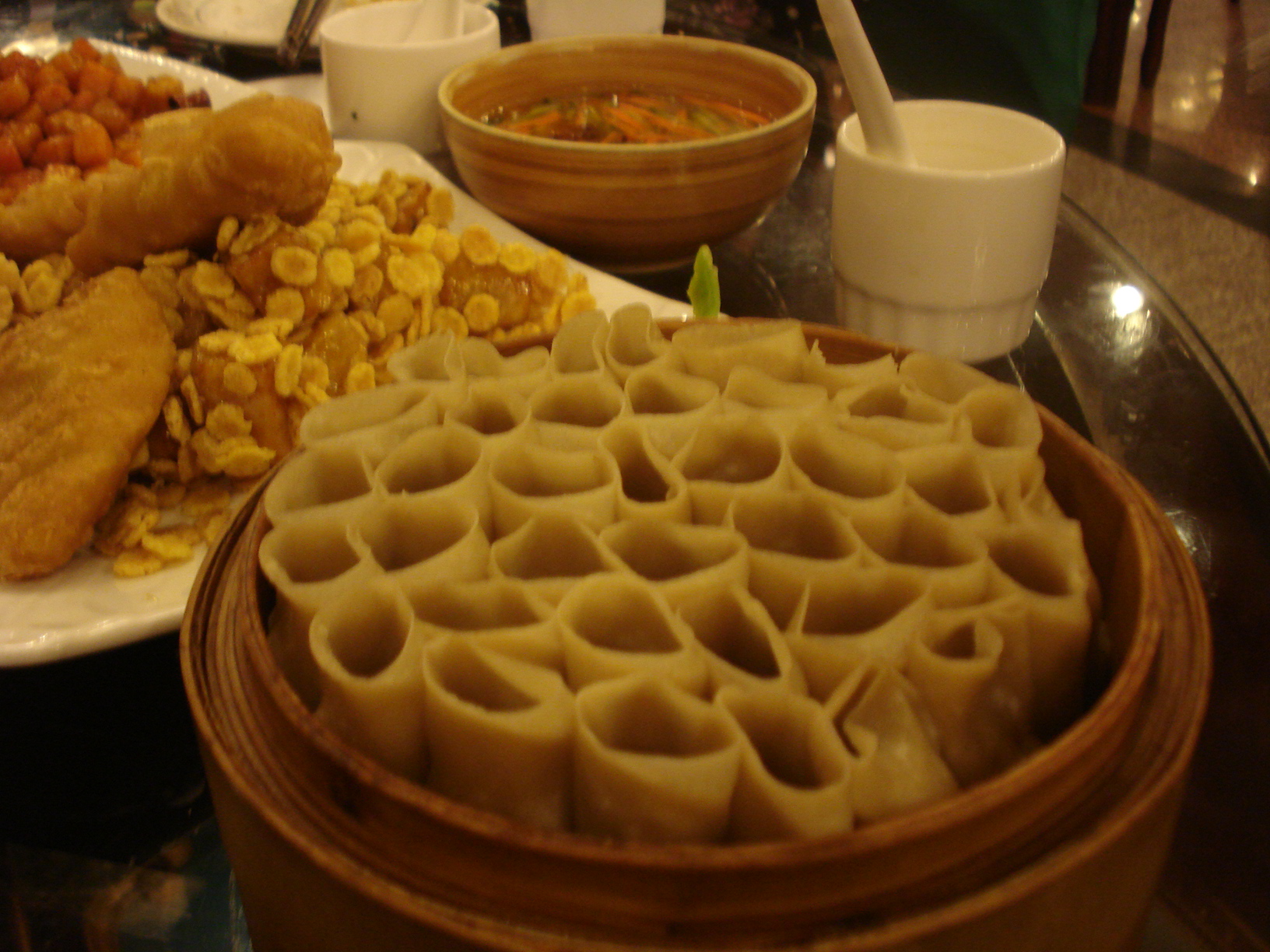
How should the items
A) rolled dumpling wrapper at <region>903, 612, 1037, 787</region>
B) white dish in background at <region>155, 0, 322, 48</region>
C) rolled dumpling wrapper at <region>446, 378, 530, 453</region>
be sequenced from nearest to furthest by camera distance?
rolled dumpling wrapper at <region>903, 612, 1037, 787</region> → rolled dumpling wrapper at <region>446, 378, 530, 453</region> → white dish in background at <region>155, 0, 322, 48</region>

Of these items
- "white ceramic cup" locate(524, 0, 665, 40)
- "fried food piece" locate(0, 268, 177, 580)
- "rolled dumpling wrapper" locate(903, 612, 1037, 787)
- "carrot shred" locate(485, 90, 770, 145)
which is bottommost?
"fried food piece" locate(0, 268, 177, 580)

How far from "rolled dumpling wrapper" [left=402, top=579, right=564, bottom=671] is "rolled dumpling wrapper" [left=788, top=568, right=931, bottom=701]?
14cm

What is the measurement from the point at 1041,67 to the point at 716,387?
86.1 inches

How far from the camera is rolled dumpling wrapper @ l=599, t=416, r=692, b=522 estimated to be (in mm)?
652

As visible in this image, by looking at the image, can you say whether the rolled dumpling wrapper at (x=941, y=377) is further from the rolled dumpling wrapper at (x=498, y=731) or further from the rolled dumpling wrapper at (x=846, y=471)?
the rolled dumpling wrapper at (x=498, y=731)

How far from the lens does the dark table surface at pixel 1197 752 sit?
787 millimetres

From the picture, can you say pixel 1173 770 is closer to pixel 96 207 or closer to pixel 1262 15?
pixel 96 207

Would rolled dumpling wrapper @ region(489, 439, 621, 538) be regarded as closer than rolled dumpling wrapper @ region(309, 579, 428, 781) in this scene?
No

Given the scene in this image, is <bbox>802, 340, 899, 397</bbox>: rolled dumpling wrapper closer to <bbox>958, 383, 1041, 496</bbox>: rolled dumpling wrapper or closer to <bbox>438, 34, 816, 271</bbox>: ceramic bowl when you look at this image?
<bbox>958, 383, 1041, 496</bbox>: rolled dumpling wrapper

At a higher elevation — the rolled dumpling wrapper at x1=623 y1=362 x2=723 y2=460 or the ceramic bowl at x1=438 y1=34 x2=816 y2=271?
the rolled dumpling wrapper at x1=623 y1=362 x2=723 y2=460

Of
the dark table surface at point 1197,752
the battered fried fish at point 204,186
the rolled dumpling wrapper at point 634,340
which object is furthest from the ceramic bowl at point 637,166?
the rolled dumpling wrapper at point 634,340

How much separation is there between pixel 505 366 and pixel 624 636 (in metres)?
0.31

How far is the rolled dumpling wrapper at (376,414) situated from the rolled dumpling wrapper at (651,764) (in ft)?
0.97

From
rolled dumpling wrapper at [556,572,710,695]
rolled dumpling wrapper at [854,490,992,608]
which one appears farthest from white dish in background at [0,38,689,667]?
rolled dumpling wrapper at [854,490,992,608]
